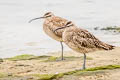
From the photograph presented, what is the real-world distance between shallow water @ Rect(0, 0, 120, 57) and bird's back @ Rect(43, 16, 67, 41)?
3.50 ft

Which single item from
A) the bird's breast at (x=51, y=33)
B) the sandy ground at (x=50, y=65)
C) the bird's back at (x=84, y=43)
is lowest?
the sandy ground at (x=50, y=65)

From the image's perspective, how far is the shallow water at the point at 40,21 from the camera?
15.8 metres

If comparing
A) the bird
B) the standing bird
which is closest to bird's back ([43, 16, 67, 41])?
the bird

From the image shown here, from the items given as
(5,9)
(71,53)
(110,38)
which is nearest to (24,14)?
(5,9)

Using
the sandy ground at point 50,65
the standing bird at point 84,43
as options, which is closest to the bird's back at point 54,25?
the sandy ground at point 50,65

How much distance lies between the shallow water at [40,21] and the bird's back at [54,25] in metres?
1.07

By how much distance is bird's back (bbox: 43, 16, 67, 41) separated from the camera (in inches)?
533

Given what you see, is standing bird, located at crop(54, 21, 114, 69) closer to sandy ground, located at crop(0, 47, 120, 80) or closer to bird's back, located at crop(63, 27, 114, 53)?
bird's back, located at crop(63, 27, 114, 53)

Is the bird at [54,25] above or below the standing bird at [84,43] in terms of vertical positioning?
above

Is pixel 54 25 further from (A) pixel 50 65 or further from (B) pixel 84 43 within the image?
(B) pixel 84 43

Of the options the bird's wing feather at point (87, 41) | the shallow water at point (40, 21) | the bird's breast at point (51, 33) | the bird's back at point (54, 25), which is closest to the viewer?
the bird's wing feather at point (87, 41)

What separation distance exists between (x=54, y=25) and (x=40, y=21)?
6.02 m

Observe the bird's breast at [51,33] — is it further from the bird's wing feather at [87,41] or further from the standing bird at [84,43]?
the bird's wing feather at [87,41]

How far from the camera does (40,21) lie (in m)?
19.8
